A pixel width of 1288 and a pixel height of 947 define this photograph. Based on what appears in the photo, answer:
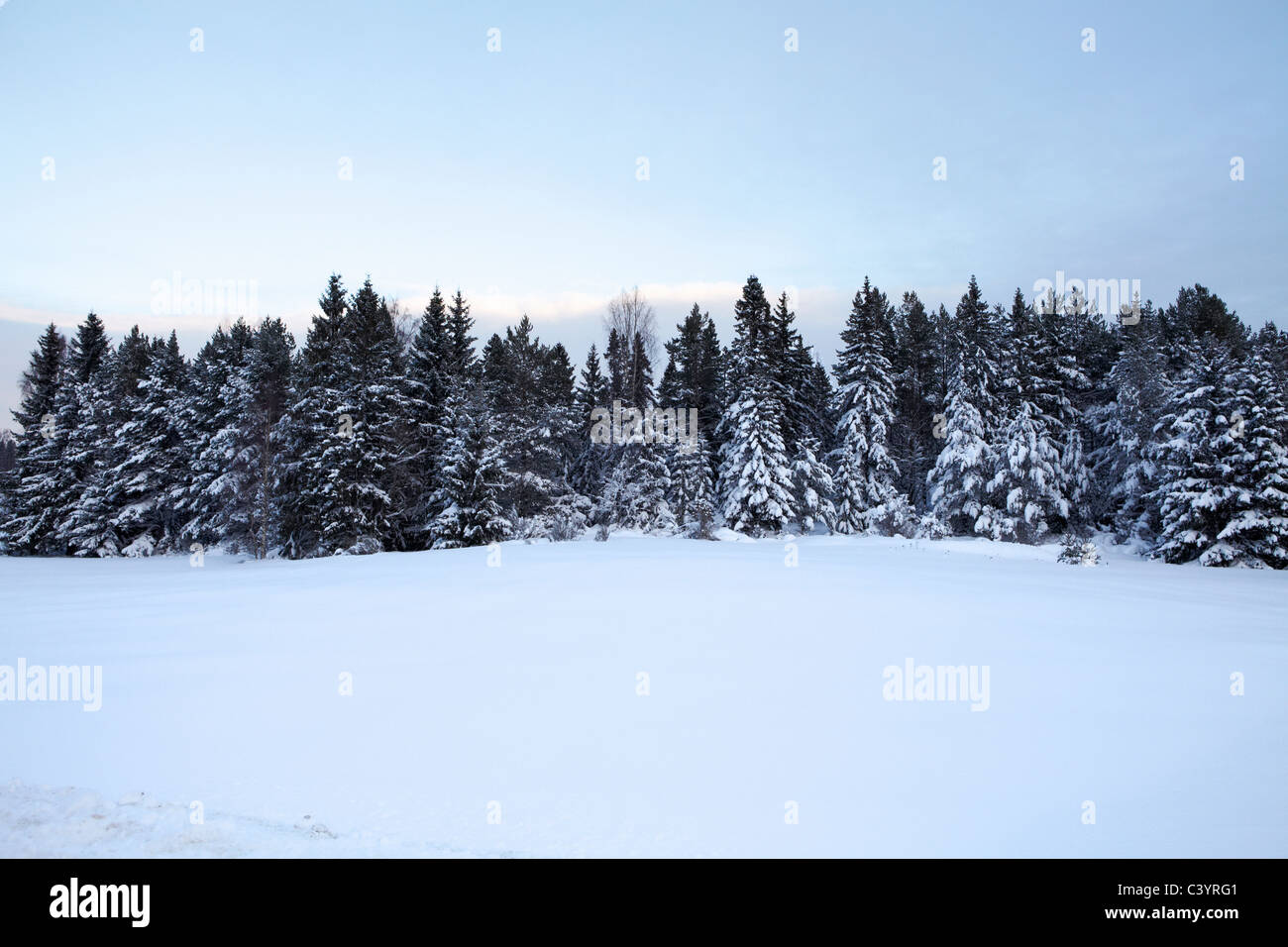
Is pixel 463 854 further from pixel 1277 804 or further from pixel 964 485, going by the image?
pixel 964 485

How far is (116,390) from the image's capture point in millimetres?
41281

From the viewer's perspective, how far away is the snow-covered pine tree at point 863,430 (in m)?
36.7

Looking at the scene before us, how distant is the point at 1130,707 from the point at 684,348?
40890 mm

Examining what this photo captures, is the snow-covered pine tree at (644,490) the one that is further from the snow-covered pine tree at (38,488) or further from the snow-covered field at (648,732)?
the snow-covered pine tree at (38,488)

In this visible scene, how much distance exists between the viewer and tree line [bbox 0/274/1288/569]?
2945 centimetres

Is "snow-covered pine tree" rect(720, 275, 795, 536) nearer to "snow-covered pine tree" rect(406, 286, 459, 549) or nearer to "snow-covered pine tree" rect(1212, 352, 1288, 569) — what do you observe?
"snow-covered pine tree" rect(406, 286, 459, 549)

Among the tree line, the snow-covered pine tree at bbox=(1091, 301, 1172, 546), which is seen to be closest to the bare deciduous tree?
the tree line
